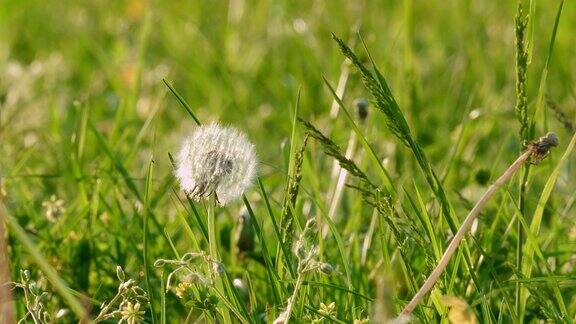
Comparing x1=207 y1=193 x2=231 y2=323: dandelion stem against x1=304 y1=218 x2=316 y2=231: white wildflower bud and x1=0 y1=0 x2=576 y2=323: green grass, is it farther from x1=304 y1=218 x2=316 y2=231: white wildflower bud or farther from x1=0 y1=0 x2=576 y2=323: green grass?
x1=304 y1=218 x2=316 y2=231: white wildflower bud

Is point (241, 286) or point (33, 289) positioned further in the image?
point (241, 286)

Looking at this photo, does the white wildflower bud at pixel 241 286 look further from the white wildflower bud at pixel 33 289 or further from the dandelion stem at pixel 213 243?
the white wildflower bud at pixel 33 289

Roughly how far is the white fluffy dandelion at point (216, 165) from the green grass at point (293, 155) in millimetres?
39

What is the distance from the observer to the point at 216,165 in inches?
62.9

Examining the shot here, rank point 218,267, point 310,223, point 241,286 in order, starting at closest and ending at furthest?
point 218,267 → point 310,223 → point 241,286

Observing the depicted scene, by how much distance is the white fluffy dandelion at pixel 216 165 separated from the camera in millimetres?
1594

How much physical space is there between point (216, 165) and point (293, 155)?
0.68ft

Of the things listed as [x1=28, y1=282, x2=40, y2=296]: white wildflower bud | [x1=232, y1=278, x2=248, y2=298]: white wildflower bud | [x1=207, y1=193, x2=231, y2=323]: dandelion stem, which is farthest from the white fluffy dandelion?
[x1=232, y1=278, x2=248, y2=298]: white wildflower bud

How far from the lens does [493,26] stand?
4.73m

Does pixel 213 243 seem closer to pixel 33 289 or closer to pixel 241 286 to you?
pixel 33 289

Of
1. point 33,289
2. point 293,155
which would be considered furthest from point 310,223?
point 33,289

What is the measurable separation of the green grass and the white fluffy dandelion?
4cm

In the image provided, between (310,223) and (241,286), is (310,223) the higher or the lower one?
the higher one

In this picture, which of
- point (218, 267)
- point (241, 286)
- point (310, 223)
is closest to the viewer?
point (218, 267)
